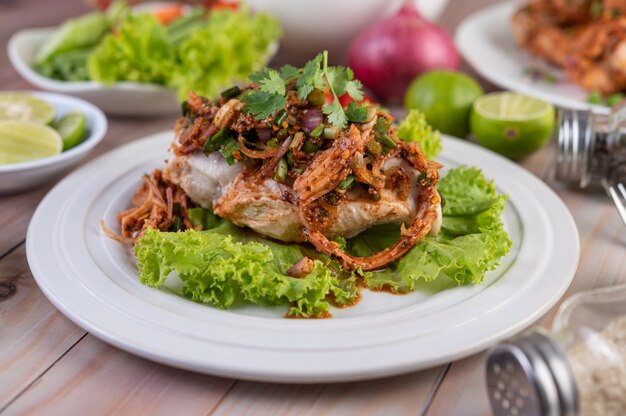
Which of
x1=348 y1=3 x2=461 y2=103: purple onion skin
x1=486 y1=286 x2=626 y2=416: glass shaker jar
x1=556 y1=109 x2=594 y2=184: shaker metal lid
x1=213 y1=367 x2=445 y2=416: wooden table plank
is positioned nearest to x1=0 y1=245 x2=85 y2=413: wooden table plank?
x1=213 y1=367 x2=445 y2=416: wooden table plank

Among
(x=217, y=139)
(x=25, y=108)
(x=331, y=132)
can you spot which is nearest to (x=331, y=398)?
(x=331, y=132)

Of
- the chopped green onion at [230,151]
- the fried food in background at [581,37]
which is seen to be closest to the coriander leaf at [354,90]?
the chopped green onion at [230,151]

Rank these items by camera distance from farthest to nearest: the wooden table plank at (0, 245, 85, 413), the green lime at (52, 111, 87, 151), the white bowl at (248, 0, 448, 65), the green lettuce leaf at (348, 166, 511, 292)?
the white bowl at (248, 0, 448, 65) < the green lime at (52, 111, 87, 151) < the green lettuce leaf at (348, 166, 511, 292) < the wooden table plank at (0, 245, 85, 413)

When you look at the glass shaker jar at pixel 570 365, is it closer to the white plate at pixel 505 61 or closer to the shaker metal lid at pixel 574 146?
the shaker metal lid at pixel 574 146

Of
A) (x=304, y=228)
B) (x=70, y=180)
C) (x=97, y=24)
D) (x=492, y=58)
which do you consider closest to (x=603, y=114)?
(x=492, y=58)

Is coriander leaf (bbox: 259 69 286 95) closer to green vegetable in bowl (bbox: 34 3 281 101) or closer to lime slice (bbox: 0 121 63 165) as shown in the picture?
lime slice (bbox: 0 121 63 165)

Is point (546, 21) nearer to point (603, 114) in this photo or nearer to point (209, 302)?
point (603, 114)
